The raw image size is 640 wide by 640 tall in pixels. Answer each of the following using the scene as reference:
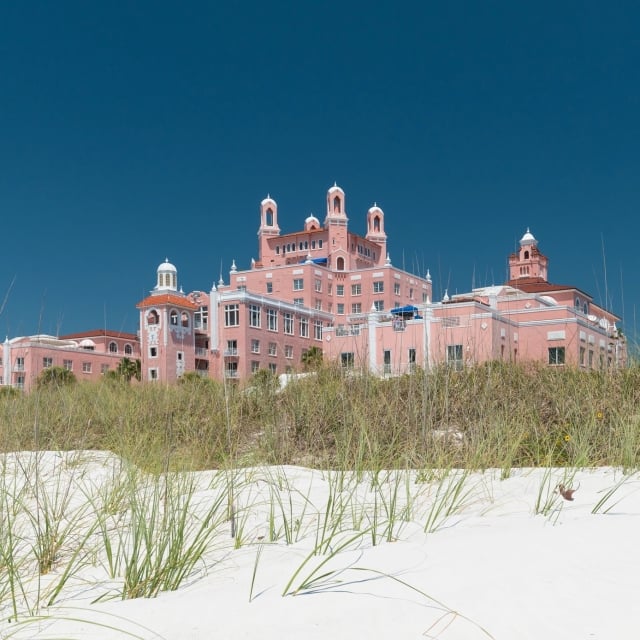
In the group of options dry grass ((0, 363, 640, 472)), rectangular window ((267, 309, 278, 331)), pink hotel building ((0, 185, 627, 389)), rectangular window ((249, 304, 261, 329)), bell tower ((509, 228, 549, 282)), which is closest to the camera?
dry grass ((0, 363, 640, 472))

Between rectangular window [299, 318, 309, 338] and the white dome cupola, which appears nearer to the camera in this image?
rectangular window [299, 318, 309, 338]

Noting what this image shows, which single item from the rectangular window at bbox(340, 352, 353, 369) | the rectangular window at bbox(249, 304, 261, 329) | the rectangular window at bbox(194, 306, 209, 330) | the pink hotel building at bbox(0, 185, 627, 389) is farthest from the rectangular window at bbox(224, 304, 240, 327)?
the rectangular window at bbox(340, 352, 353, 369)

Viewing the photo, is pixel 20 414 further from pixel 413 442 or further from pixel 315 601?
pixel 315 601

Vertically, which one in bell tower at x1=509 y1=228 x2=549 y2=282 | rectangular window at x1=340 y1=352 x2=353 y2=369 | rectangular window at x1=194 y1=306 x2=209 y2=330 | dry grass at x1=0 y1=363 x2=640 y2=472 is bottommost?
dry grass at x1=0 y1=363 x2=640 y2=472

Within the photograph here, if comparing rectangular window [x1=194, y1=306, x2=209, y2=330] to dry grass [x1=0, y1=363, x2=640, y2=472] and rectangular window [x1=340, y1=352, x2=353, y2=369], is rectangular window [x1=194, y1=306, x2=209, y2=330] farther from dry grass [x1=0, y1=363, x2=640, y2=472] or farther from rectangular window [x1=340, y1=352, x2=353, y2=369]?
rectangular window [x1=340, y1=352, x2=353, y2=369]

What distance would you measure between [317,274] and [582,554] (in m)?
55.7

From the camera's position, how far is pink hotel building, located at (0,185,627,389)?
110ft

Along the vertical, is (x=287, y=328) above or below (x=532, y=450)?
above

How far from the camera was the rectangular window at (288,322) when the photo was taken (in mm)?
49181

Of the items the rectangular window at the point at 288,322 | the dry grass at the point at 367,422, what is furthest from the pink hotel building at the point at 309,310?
the dry grass at the point at 367,422

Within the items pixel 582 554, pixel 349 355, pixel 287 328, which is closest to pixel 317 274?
pixel 287 328

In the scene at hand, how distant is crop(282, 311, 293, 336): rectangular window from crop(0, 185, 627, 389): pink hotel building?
3.1 inches

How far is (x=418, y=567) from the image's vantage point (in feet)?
7.98

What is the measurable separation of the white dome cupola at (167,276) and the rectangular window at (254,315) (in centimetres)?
1140
